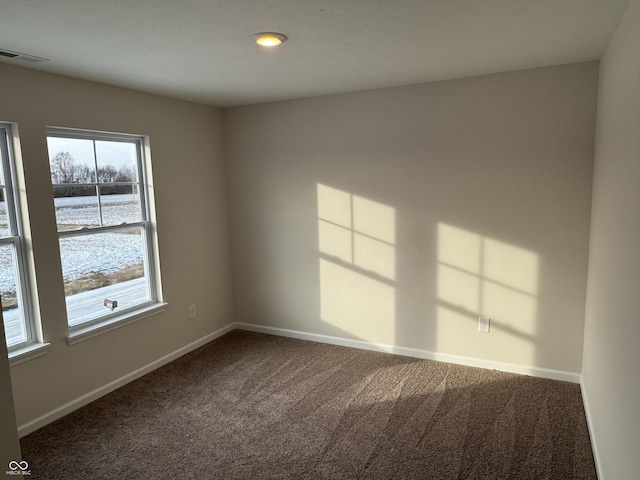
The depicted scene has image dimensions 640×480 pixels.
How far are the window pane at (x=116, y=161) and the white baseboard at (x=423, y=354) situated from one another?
199 centimetres

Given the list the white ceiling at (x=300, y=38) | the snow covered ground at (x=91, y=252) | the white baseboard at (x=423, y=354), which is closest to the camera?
the white ceiling at (x=300, y=38)

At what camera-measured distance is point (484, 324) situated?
3562 mm

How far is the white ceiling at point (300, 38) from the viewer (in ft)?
6.35

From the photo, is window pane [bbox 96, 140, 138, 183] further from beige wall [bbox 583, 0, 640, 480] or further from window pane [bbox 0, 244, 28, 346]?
beige wall [bbox 583, 0, 640, 480]

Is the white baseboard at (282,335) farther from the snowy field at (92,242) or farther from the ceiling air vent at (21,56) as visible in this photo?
the ceiling air vent at (21,56)

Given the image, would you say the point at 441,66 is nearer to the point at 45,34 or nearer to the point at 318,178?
the point at 318,178

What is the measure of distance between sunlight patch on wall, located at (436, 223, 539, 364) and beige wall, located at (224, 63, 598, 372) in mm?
10

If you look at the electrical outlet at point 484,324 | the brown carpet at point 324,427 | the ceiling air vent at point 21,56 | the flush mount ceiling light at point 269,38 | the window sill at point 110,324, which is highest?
the ceiling air vent at point 21,56

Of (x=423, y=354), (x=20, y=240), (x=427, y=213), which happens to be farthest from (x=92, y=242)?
(x=423, y=354)

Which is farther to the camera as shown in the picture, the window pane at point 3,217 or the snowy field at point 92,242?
the snowy field at point 92,242

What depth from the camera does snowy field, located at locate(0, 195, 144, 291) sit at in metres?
3.02

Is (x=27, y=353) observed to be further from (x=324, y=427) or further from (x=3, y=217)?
(x=324, y=427)

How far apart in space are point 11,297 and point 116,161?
1.27m

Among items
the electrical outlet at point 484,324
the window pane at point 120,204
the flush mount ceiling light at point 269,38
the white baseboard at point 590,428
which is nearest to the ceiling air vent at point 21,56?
the window pane at point 120,204
